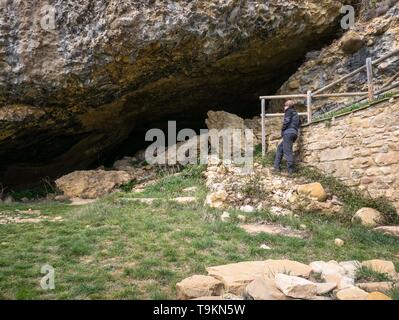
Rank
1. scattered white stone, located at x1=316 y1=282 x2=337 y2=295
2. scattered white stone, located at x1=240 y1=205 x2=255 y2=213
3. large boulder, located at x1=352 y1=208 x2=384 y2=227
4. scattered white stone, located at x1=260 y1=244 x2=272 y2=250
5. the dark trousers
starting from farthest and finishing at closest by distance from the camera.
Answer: the dark trousers, scattered white stone, located at x1=240 y1=205 x2=255 y2=213, large boulder, located at x1=352 y1=208 x2=384 y2=227, scattered white stone, located at x1=260 y1=244 x2=272 y2=250, scattered white stone, located at x1=316 y1=282 x2=337 y2=295

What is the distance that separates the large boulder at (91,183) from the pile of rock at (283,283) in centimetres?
702

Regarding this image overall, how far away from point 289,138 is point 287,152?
1.12 ft

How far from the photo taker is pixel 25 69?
942 cm

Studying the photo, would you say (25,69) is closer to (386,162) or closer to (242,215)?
(242,215)

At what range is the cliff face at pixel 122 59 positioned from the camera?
9227 mm

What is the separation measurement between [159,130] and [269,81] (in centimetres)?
474

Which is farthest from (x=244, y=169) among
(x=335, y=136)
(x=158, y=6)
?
(x=158, y=6)

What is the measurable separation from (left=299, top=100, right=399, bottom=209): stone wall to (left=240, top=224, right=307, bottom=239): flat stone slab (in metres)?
2.14

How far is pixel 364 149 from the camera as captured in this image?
7.04 meters

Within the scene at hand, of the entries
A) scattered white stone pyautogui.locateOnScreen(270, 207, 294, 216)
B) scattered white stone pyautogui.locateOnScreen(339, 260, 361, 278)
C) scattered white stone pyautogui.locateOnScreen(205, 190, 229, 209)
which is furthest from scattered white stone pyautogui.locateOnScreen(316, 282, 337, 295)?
scattered white stone pyautogui.locateOnScreen(205, 190, 229, 209)

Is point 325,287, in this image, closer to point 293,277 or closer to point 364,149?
point 293,277

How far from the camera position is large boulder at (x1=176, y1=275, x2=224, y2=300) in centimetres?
332

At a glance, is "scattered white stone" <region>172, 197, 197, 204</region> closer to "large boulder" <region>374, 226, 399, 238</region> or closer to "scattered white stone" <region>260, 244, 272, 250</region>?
"scattered white stone" <region>260, 244, 272, 250</region>

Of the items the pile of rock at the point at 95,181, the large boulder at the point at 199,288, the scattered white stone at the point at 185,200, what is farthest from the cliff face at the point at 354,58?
the large boulder at the point at 199,288
